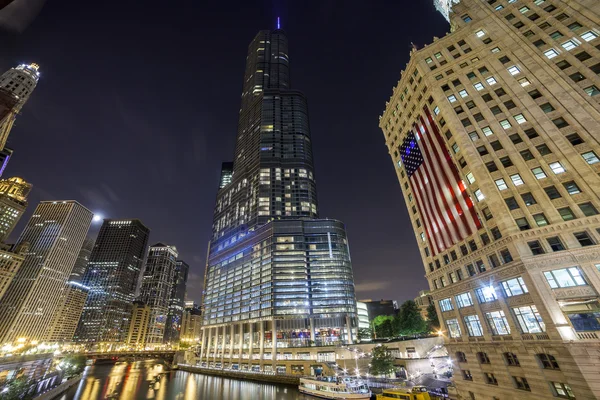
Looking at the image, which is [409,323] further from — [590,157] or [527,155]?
[590,157]

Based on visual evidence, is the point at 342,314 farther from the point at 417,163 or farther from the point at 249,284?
the point at 417,163

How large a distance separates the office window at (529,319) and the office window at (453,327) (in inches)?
484

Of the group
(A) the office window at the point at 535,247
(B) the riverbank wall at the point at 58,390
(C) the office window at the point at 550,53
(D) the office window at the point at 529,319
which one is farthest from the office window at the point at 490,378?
(B) the riverbank wall at the point at 58,390

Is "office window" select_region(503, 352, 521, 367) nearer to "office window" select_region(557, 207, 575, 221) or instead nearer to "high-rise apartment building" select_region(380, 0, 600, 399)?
"high-rise apartment building" select_region(380, 0, 600, 399)

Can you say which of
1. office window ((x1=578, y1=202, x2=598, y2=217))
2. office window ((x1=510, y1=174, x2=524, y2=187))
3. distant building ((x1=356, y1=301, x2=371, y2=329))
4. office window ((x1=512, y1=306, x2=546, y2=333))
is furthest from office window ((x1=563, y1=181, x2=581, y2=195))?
distant building ((x1=356, y1=301, x2=371, y2=329))

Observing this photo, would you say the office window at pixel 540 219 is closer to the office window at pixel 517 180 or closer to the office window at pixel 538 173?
the office window at pixel 517 180

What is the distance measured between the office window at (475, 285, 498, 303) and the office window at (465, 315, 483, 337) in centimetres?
308

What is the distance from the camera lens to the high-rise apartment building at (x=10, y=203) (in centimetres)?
16350

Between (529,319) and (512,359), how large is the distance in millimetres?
6141

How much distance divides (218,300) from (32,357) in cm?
9579

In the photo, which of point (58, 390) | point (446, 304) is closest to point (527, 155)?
point (446, 304)

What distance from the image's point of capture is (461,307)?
43094 mm

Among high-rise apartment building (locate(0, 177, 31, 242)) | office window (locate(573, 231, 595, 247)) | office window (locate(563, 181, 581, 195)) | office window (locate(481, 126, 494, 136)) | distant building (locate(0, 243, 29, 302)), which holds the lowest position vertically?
office window (locate(573, 231, 595, 247))

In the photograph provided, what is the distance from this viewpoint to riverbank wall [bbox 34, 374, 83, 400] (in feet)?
177
